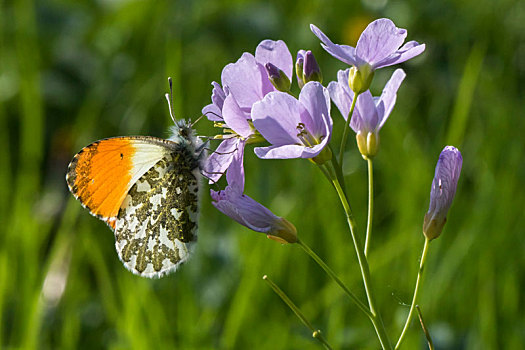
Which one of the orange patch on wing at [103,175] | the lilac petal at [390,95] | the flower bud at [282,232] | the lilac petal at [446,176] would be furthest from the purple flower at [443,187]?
the orange patch on wing at [103,175]

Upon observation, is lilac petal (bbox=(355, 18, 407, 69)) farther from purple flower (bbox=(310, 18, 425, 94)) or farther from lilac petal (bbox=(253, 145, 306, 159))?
lilac petal (bbox=(253, 145, 306, 159))

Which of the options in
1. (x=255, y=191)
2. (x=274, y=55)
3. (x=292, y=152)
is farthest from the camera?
(x=255, y=191)

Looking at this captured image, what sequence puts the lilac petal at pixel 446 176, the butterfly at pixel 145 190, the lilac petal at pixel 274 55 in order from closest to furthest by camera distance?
the lilac petal at pixel 446 176 → the lilac petal at pixel 274 55 → the butterfly at pixel 145 190

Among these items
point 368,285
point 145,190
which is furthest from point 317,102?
point 145,190

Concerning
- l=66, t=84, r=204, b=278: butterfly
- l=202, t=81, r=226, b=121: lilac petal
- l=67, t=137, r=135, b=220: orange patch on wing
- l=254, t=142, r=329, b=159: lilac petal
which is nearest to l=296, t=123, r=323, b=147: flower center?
l=254, t=142, r=329, b=159: lilac petal

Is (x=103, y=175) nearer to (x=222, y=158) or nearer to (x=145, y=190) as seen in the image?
(x=145, y=190)

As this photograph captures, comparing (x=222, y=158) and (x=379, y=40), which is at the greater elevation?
(x=379, y=40)

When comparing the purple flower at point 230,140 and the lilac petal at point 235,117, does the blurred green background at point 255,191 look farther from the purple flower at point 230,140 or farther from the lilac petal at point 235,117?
the lilac petal at point 235,117
